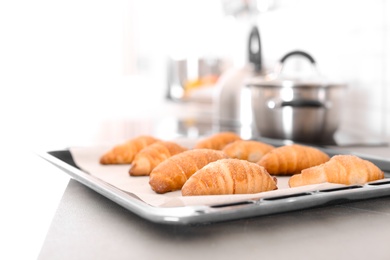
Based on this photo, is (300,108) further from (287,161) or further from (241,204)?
(241,204)

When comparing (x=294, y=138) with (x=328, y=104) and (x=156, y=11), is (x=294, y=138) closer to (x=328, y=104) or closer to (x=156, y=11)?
(x=328, y=104)

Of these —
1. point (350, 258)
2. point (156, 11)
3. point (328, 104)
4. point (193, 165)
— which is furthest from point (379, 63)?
point (156, 11)

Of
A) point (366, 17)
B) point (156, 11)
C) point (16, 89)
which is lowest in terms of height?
point (16, 89)

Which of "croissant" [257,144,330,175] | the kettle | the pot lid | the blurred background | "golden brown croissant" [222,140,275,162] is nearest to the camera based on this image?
"croissant" [257,144,330,175]

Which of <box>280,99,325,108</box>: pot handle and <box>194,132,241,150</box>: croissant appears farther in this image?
<box>280,99,325,108</box>: pot handle

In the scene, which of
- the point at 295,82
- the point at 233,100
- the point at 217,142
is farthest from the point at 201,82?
the point at 217,142

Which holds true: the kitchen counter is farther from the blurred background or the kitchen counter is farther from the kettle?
the kettle

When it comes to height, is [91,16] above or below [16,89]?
above

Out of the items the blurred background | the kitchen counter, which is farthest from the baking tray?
the blurred background
